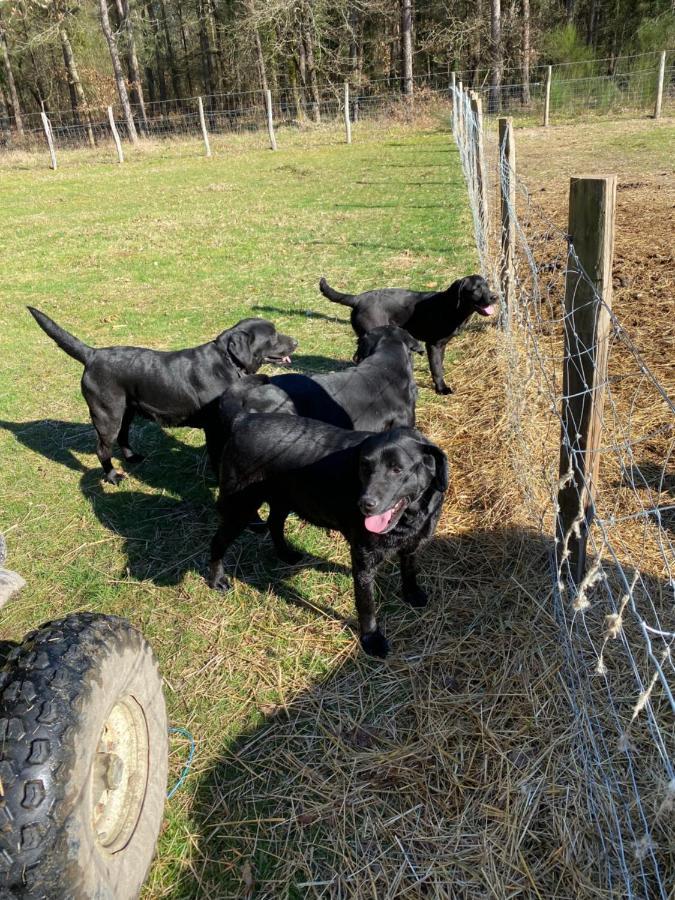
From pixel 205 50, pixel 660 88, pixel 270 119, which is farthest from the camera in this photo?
pixel 205 50

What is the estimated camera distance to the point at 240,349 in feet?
16.7

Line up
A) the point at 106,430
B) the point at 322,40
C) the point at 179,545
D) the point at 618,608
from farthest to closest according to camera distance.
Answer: the point at 322,40 < the point at 106,430 < the point at 179,545 < the point at 618,608

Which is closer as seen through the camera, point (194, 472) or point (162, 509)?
point (162, 509)

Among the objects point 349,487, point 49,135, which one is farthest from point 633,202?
point 49,135

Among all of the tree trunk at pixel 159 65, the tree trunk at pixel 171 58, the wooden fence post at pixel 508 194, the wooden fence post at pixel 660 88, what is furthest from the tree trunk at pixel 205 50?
the wooden fence post at pixel 508 194

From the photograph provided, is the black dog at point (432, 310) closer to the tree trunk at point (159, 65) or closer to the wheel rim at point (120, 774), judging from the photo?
the wheel rim at point (120, 774)

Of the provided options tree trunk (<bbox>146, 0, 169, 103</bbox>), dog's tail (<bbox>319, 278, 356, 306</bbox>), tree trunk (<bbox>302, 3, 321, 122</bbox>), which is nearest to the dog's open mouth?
dog's tail (<bbox>319, 278, 356, 306</bbox>)

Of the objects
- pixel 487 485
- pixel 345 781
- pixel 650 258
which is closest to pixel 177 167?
pixel 650 258

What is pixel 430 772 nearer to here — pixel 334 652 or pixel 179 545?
pixel 334 652

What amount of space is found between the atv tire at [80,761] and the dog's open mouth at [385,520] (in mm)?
1120

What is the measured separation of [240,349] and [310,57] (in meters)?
40.1

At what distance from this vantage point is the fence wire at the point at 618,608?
7.04ft

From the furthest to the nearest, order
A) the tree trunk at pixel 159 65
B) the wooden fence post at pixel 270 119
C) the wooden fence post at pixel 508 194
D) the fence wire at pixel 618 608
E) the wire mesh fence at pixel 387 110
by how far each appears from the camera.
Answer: the tree trunk at pixel 159 65 → the wire mesh fence at pixel 387 110 → the wooden fence post at pixel 270 119 → the wooden fence post at pixel 508 194 → the fence wire at pixel 618 608

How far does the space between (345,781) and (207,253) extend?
1111 centimetres
